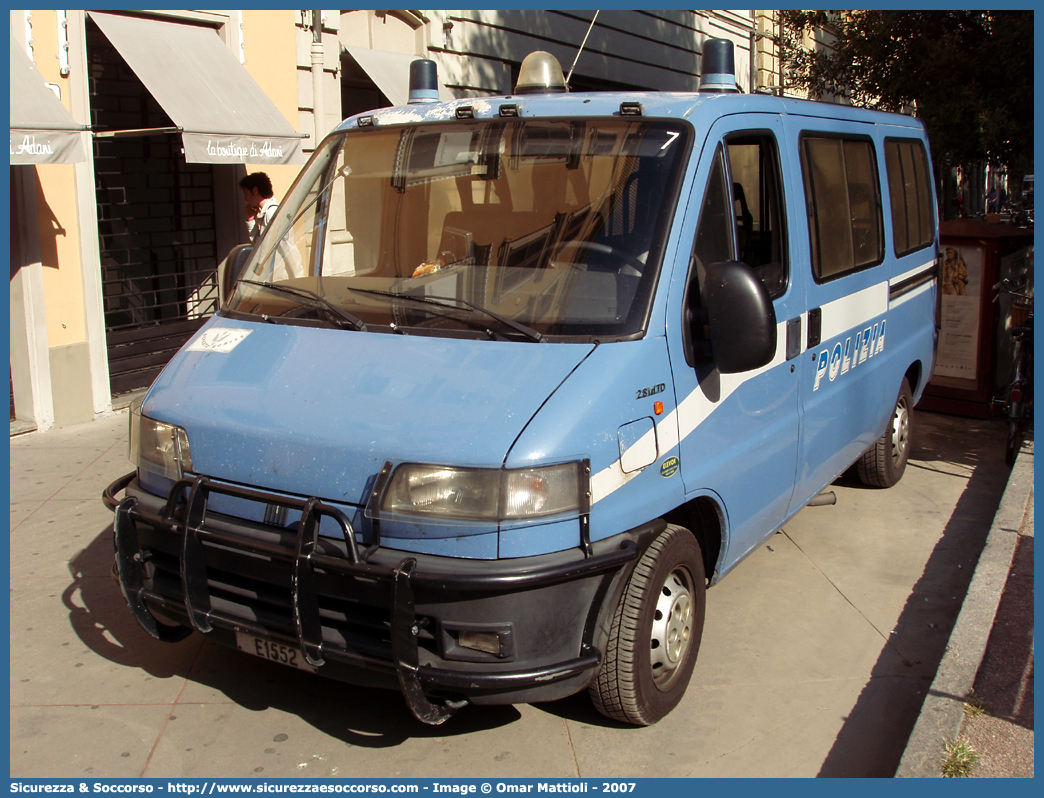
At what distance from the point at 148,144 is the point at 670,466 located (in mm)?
8460

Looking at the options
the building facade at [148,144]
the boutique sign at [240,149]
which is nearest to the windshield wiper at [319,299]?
the building facade at [148,144]

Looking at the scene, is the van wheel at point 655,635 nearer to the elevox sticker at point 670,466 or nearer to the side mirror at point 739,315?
the elevox sticker at point 670,466

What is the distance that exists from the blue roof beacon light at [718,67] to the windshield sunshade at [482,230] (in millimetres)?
867

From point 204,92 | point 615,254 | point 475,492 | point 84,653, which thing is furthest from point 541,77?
point 204,92

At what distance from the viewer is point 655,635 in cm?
380

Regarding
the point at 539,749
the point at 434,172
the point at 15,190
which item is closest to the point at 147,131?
the point at 15,190

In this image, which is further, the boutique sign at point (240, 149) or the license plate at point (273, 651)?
the boutique sign at point (240, 149)

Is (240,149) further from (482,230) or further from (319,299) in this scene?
(482,230)

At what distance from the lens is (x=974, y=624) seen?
4.45 metres

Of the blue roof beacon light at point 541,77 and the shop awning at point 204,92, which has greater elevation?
the shop awning at point 204,92

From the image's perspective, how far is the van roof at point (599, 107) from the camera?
13.4ft

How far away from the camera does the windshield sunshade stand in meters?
3.73

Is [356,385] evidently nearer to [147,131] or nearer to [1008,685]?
[1008,685]

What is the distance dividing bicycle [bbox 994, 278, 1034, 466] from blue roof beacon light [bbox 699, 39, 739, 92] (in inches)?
157
